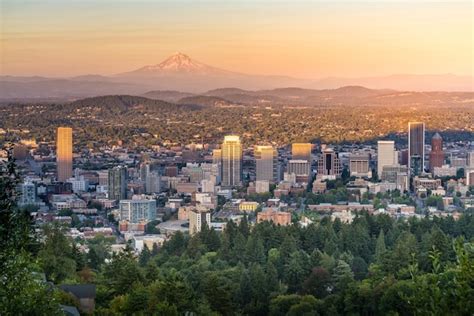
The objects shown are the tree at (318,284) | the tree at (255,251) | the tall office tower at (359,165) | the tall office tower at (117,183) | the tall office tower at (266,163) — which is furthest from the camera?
the tall office tower at (359,165)

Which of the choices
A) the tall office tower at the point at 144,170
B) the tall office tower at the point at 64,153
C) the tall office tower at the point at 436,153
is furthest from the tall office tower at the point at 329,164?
the tall office tower at the point at 64,153

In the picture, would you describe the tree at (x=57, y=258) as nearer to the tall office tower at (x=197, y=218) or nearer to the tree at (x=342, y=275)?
the tree at (x=342, y=275)

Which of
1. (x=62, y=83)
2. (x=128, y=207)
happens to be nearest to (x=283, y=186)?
(x=128, y=207)

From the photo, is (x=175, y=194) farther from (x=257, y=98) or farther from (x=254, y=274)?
(x=254, y=274)

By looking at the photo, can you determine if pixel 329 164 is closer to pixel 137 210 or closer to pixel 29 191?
pixel 137 210

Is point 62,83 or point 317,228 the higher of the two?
point 62,83

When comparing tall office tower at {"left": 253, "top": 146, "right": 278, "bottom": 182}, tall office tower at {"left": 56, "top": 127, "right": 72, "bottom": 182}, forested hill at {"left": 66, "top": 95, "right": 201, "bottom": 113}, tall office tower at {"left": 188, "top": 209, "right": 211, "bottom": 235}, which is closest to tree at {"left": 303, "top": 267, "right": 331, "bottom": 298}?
tall office tower at {"left": 188, "top": 209, "right": 211, "bottom": 235}
